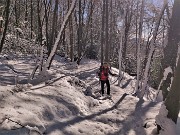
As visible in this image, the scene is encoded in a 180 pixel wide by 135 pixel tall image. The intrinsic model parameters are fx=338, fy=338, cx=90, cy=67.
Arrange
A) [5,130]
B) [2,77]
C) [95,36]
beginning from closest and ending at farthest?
[5,130] → [2,77] → [95,36]

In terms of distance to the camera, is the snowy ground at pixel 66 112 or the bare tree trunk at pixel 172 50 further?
the bare tree trunk at pixel 172 50

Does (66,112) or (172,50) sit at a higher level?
(172,50)

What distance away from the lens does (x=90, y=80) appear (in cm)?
2094

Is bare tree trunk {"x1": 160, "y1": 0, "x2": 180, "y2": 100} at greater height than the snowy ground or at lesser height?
greater

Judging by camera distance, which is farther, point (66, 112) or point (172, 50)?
point (172, 50)

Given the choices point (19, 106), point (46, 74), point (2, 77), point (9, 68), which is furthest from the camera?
point (9, 68)

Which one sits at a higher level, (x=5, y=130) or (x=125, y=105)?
(x=5, y=130)

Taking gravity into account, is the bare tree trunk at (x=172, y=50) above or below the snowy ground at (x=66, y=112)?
above

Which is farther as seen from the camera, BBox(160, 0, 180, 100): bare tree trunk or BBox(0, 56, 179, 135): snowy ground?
BBox(160, 0, 180, 100): bare tree trunk

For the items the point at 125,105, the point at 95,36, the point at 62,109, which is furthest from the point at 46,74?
the point at 95,36

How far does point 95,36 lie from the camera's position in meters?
46.4

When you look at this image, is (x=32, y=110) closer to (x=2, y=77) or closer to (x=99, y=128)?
(x=99, y=128)

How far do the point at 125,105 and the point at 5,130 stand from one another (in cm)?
694

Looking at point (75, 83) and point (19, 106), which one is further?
point (75, 83)
